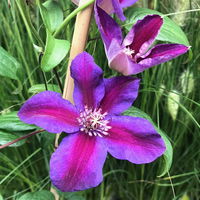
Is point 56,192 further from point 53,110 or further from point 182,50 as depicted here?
point 182,50

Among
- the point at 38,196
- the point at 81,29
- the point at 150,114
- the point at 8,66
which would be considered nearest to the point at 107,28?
the point at 81,29

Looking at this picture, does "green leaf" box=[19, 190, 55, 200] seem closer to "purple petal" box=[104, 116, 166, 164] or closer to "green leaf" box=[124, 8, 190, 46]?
"purple petal" box=[104, 116, 166, 164]

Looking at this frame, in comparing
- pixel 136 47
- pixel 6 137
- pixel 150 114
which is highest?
pixel 136 47

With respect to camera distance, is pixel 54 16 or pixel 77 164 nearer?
pixel 77 164

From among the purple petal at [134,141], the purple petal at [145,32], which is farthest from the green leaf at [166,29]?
the purple petal at [134,141]

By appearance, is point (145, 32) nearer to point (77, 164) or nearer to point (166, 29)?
point (166, 29)

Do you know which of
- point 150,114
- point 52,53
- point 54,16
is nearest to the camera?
point 52,53

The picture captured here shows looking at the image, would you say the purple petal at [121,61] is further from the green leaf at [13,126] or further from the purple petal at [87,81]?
the green leaf at [13,126]
